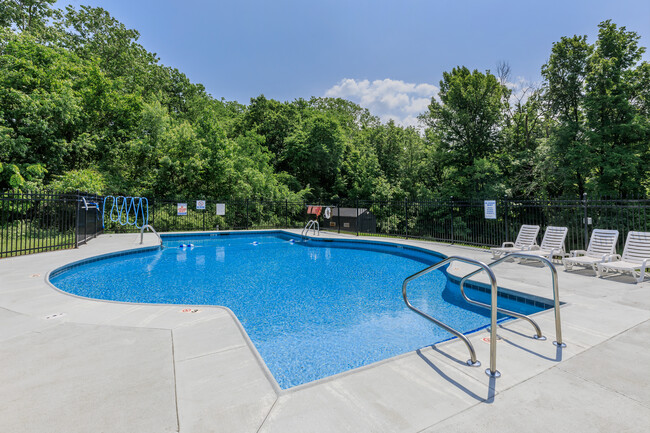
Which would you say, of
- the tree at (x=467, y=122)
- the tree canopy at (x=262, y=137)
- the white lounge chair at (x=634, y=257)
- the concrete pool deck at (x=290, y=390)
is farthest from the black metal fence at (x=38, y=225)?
the tree at (x=467, y=122)

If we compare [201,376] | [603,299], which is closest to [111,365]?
[201,376]

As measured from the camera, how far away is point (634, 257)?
5.77m

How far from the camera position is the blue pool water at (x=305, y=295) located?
3711 mm

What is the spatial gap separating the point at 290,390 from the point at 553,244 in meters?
7.67

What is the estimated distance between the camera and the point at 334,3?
12.9 metres

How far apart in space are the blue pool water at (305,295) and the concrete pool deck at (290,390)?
91cm

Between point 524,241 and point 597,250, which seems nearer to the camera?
point 597,250

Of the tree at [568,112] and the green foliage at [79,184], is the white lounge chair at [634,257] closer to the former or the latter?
the tree at [568,112]

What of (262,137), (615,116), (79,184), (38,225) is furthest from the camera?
(262,137)

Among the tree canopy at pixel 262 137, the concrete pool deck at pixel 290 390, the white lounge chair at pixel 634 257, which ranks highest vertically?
the tree canopy at pixel 262 137

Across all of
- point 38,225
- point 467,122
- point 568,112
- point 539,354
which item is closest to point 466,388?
point 539,354

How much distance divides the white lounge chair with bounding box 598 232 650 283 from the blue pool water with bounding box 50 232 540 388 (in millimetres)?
2485

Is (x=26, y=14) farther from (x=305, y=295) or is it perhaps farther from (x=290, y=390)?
(x=290, y=390)

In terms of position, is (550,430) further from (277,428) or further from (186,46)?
(186,46)
